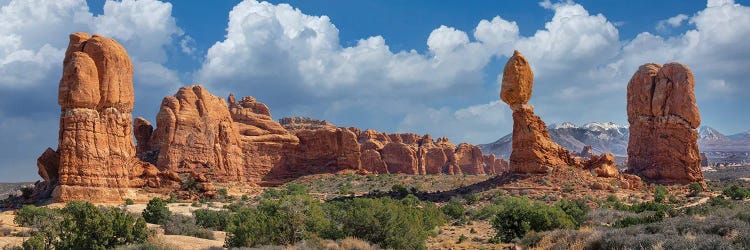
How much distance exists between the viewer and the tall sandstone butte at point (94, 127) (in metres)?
34.2

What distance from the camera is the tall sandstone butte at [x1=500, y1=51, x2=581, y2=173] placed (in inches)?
1592

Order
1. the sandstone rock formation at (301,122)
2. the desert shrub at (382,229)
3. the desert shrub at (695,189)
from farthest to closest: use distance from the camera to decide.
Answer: the sandstone rock formation at (301,122) → the desert shrub at (695,189) → the desert shrub at (382,229)

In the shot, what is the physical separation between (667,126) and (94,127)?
41.9 metres

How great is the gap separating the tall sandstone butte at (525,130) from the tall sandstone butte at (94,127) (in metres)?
25.7

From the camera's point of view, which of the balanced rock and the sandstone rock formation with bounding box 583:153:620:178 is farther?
the sandstone rock formation with bounding box 583:153:620:178

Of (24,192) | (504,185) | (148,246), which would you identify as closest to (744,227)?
(148,246)

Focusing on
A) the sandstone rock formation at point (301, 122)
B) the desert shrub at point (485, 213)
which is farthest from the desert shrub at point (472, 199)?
the sandstone rock formation at point (301, 122)

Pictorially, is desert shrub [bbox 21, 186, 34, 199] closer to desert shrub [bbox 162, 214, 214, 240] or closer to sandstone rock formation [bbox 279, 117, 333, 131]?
desert shrub [bbox 162, 214, 214, 240]

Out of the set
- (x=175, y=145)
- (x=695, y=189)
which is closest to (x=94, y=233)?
(x=175, y=145)

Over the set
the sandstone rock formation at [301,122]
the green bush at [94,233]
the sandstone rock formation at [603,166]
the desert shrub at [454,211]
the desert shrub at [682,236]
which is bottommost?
the desert shrub at [682,236]

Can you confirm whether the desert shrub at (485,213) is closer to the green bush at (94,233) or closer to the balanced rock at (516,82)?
the balanced rock at (516,82)

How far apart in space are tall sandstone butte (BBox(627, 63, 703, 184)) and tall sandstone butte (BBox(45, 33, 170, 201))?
129 feet

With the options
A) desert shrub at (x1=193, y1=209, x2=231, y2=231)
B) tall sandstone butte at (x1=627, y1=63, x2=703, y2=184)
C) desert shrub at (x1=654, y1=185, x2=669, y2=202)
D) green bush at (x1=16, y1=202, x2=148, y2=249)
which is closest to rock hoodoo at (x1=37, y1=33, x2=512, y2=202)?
desert shrub at (x1=193, y1=209, x2=231, y2=231)

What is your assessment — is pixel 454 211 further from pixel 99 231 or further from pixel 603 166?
pixel 99 231
